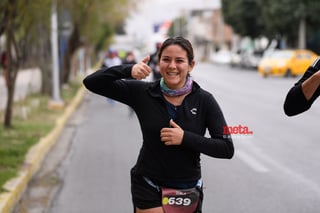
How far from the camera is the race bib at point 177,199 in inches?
146

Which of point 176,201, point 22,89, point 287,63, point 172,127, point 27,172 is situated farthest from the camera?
point 287,63

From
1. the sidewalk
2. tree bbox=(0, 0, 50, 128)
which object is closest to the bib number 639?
tree bbox=(0, 0, 50, 128)

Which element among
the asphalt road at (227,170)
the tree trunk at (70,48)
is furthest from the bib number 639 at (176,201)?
the tree trunk at (70,48)

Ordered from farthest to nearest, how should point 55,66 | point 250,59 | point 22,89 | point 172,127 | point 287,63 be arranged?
1. point 250,59
2. point 287,63
3. point 22,89
4. point 55,66
5. point 172,127

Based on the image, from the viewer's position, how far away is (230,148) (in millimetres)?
3711

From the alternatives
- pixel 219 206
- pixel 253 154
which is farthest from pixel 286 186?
pixel 253 154

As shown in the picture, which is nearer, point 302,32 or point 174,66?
point 174,66

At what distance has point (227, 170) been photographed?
941cm

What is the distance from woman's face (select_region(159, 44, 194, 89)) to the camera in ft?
12.1

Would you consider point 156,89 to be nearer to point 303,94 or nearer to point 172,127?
point 172,127

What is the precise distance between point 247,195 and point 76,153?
15.2 feet

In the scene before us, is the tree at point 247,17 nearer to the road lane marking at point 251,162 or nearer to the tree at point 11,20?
the tree at point 11,20

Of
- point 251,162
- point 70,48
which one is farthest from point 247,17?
point 251,162

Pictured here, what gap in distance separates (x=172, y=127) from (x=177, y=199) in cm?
44
